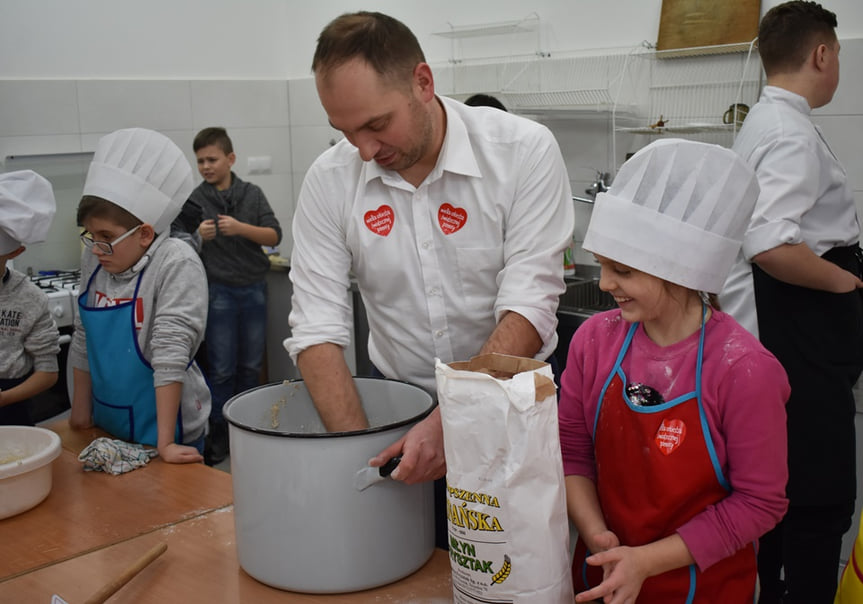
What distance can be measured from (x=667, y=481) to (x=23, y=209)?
1466 millimetres

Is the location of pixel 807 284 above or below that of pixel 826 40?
below

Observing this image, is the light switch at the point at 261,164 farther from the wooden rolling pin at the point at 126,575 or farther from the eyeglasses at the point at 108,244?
the wooden rolling pin at the point at 126,575

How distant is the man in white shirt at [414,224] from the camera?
133cm

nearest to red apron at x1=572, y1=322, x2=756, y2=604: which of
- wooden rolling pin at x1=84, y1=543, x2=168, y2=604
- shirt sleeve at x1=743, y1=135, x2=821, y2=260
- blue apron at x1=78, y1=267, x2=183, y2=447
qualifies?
wooden rolling pin at x1=84, y1=543, x2=168, y2=604

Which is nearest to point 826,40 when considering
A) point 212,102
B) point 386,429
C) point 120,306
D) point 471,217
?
point 471,217

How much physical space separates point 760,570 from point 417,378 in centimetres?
99

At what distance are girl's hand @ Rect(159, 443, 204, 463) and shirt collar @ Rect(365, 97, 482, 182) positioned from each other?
642 mm

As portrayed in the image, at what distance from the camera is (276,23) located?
4203 millimetres

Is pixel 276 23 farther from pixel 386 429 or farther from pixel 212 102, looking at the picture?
pixel 386 429

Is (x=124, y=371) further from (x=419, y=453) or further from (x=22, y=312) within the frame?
(x=419, y=453)

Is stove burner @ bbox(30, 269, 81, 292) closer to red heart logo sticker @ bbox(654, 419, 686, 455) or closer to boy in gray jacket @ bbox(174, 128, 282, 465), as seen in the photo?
boy in gray jacket @ bbox(174, 128, 282, 465)

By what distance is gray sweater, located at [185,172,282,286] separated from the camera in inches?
141

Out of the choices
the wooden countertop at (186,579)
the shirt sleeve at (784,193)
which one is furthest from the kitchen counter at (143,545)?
the shirt sleeve at (784,193)

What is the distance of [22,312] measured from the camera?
1.93 meters
